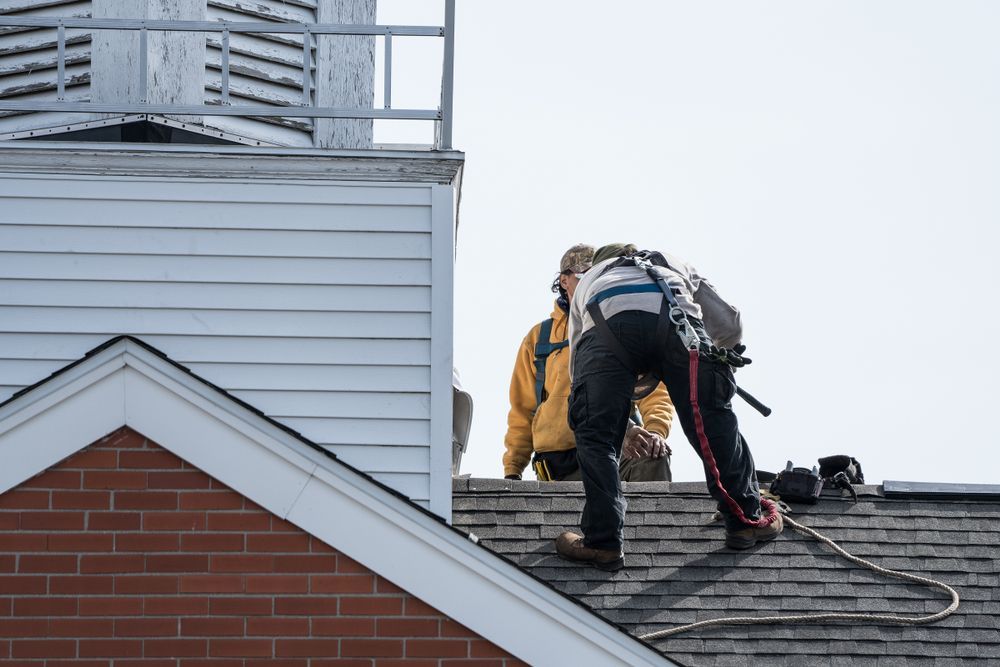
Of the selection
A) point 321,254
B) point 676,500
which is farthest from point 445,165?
point 676,500

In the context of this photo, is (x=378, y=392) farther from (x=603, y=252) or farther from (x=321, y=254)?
(x=603, y=252)

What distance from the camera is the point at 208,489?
633 cm

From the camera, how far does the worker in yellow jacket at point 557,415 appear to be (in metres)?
9.02

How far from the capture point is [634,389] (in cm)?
804

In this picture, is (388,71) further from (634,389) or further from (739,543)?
(739,543)

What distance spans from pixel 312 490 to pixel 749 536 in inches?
99.0

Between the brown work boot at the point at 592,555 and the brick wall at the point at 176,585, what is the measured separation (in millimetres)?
1599

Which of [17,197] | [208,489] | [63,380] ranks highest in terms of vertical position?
[17,197]

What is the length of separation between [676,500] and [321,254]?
85.1 inches

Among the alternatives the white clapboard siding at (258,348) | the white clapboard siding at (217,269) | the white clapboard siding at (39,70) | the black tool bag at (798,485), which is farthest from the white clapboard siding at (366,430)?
the white clapboard siding at (39,70)

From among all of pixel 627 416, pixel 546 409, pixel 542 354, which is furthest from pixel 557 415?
pixel 627 416

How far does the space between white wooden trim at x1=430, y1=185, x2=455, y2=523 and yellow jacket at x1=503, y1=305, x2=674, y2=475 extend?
4.32 feet

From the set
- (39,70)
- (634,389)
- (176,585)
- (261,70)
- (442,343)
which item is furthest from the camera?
(261,70)

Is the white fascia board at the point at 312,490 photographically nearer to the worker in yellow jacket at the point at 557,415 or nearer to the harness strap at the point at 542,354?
the worker in yellow jacket at the point at 557,415
